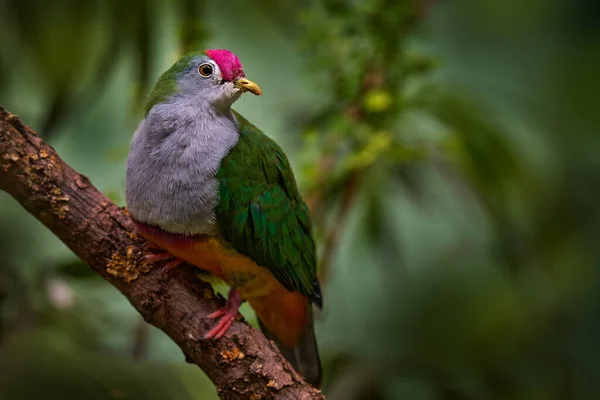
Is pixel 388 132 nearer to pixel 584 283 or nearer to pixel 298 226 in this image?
pixel 298 226

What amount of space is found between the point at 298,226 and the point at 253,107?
163 centimetres

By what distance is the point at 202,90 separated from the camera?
139 cm

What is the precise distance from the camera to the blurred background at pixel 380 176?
5.67 feet

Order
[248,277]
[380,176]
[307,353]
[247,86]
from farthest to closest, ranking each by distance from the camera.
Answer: [380,176], [307,353], [248,277], [247,86]

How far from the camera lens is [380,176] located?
223 centimetres

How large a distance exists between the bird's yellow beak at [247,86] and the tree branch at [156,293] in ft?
1.10

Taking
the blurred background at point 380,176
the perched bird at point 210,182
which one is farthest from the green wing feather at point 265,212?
the blurred background at point 380,176

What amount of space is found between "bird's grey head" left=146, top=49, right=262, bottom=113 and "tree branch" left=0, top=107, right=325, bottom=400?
237 millimetres

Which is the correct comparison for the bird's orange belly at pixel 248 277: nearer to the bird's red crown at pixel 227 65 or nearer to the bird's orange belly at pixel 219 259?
the bird's orange belly at pixel 219 259

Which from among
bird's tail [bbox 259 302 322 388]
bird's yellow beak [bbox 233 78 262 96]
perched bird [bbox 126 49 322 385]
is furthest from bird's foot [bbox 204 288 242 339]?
bird's yellow beak [bbox 233 78 262 96]

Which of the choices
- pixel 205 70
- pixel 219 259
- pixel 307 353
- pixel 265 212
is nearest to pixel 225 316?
pixel 219 259

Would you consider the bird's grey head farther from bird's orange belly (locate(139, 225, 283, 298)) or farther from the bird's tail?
the bird's tail

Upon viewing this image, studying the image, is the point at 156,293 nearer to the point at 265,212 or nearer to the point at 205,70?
the point at 265,212

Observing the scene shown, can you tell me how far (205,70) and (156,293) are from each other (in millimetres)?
437
